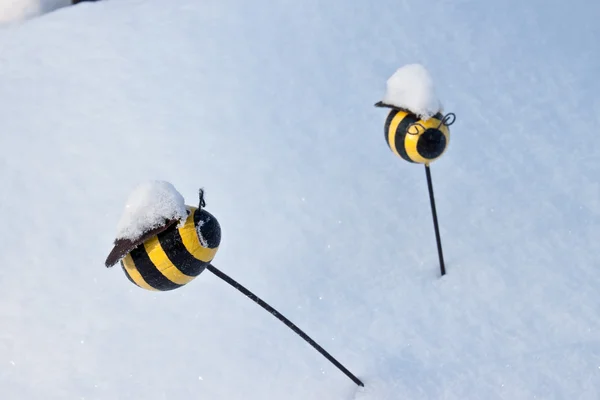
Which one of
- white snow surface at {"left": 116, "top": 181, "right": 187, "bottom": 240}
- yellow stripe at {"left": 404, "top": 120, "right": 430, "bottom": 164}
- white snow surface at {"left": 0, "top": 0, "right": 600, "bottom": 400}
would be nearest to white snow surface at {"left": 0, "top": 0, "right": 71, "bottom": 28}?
white snow surface at {"left": 0, "top": 0, "right": 600, "bottom": 400}

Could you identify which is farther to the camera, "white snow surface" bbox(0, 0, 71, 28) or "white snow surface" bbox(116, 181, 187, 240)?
"white snow surface" bbox(0, 0, 71, 28)

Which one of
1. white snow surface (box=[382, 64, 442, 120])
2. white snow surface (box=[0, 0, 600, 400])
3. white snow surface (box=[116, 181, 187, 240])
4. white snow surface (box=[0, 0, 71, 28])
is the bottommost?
white snow surface (box=[0, 0, 600, 400])

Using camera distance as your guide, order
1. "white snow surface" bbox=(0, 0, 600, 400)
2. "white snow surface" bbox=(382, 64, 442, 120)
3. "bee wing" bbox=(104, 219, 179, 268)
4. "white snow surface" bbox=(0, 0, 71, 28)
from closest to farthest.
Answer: "bee wing" bbox=(104, 219, 179, 268)
"white snow surface" bbox=(382, 64, 442, 120)
"white snow surface" bbox=(0, 0, 600, 400)
"white snow surface" bbox=(0, 0, 71, 28)

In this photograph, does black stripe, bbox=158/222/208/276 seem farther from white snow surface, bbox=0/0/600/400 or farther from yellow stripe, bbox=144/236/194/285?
white snow surface, bbox=0/0/600/400

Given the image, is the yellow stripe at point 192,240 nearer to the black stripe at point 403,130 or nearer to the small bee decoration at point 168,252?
the small bee decoration at point 168,252

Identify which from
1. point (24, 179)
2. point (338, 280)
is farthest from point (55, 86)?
point (338, 280)

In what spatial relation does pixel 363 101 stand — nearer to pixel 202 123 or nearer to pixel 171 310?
pixel 202 123

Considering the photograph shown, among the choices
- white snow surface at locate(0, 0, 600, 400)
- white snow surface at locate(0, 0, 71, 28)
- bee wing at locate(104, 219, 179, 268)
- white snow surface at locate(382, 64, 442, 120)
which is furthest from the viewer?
white snow surface at locate(0, 0, 71, 28)
